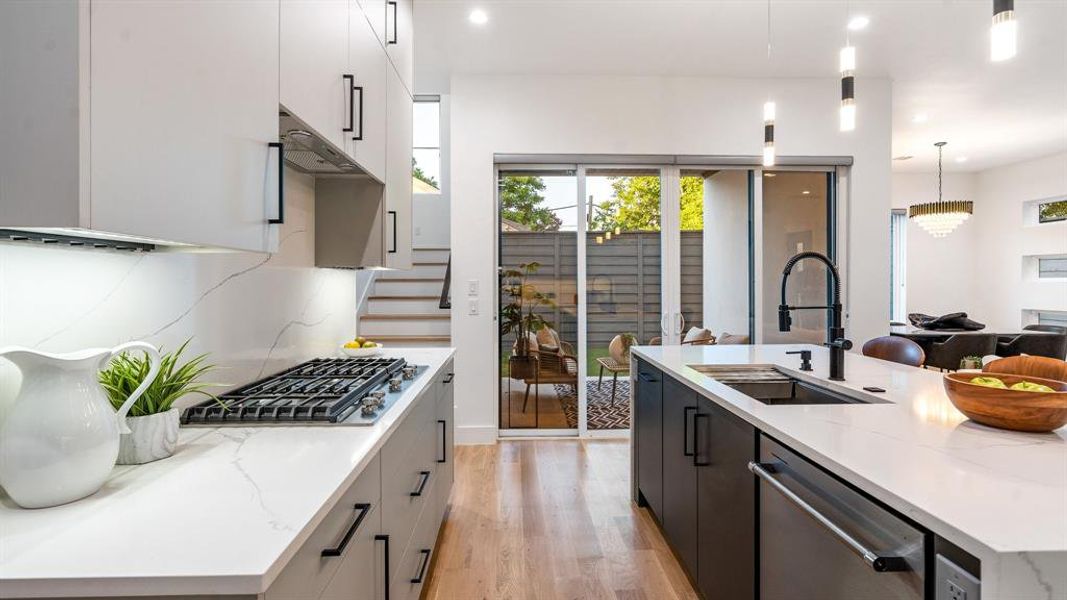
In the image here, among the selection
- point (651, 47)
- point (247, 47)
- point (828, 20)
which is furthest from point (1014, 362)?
point (651, 47)

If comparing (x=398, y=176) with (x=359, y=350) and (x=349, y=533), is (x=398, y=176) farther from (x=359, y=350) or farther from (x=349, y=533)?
(x=349, y=533)

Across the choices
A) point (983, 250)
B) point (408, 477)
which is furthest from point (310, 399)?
point (983, 250)

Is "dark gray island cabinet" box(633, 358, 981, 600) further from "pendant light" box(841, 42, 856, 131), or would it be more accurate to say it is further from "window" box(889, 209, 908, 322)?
"window" box(889, 209, 908, 322)

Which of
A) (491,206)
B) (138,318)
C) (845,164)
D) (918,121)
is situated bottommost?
(138,318)

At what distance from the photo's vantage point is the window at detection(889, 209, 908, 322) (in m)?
7.68

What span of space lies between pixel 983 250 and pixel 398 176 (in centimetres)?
858

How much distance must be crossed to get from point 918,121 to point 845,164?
1634 millimetres

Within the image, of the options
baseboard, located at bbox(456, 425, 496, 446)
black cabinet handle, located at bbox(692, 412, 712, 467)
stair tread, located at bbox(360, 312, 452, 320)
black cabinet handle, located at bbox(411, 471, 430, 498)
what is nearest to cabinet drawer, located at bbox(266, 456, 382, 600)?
black cabinet handle, located at bbox(411, 471, 430, 498)

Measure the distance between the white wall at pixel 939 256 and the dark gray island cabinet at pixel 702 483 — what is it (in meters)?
6.95

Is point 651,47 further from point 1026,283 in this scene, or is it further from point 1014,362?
point 1026,283

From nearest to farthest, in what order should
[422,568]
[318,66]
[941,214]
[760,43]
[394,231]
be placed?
[318,66], [422,568], [394,231], [760,43], [941,214]

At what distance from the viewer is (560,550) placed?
2.50 meters

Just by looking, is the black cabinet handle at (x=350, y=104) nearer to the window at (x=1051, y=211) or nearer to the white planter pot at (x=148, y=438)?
the white planter pot at (x=148, y=438)

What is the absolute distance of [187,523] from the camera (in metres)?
0.84
